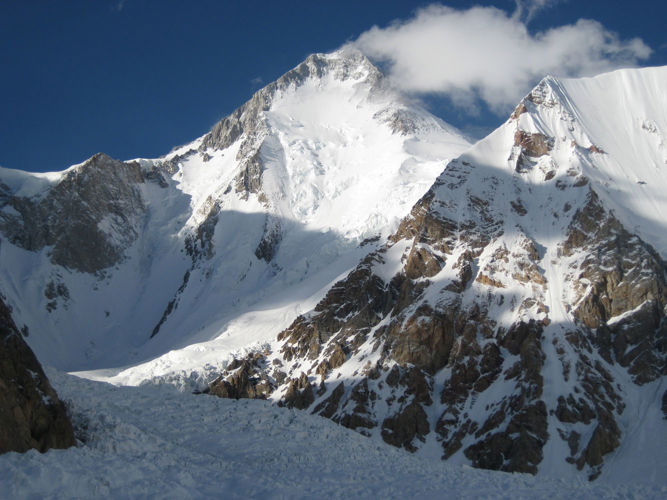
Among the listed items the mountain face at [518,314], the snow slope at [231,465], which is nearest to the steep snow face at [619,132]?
the mountain face at [518,314]

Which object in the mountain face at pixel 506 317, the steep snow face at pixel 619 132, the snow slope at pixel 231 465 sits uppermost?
the steep snow face at pixel 619 132

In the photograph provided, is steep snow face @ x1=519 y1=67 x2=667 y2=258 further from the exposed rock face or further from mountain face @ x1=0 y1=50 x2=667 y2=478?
the exposed rock face

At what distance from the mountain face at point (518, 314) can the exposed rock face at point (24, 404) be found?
7108 centimetres

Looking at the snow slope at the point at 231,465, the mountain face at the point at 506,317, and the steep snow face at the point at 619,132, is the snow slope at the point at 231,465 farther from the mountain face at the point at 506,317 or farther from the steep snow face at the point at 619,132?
the steep snow face at the point at 619,132

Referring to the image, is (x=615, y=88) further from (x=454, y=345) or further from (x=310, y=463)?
(x=310, y=463)

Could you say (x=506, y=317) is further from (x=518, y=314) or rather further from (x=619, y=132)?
(x=619, y=132)

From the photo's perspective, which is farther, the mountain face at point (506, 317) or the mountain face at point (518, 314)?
the mountain face at point (506, 317)

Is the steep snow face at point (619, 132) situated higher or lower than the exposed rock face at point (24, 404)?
higher

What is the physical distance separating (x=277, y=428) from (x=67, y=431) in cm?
1581

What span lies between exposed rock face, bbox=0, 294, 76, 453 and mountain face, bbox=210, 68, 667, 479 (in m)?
71.1

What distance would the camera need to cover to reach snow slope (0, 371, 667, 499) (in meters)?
22.9

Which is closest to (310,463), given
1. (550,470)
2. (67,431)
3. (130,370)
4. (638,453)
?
(67,431)

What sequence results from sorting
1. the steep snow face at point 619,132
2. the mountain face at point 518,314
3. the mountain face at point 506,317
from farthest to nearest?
1. the steep snow face at point 619,132
2. the mountain face at point 506,317
3. the mountain face at point 518,314

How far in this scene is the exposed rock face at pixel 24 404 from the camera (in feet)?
74.9
